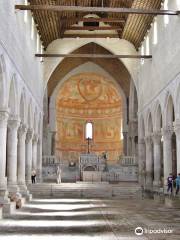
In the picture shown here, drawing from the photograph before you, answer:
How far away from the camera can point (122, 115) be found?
47.8m

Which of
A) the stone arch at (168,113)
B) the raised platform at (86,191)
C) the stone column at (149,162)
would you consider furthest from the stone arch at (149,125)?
the stone arch at (168,113)

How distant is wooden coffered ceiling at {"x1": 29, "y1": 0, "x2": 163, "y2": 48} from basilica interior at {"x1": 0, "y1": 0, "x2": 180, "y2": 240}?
9 cm

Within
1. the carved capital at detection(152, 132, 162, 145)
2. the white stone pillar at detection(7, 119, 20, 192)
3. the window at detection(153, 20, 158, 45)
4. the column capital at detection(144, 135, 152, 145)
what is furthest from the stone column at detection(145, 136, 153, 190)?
the white stone pillar at detection(7, 119, 20, 192)

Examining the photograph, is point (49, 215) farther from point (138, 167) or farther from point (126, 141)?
point (126, 141)

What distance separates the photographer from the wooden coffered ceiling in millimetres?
28672

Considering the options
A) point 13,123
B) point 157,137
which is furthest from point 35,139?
point 13,123

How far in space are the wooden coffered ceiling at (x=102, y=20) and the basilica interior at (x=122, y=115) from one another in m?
0.09

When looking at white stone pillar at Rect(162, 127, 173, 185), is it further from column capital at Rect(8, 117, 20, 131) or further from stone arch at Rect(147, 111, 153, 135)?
column capital at Rect(8, 117, 20, 131)

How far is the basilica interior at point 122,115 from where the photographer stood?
1498 cm

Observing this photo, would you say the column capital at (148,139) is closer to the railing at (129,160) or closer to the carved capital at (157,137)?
the carved capital at (157,137)

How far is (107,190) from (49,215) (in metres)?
13.3

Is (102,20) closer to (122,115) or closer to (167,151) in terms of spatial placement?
(167,151)

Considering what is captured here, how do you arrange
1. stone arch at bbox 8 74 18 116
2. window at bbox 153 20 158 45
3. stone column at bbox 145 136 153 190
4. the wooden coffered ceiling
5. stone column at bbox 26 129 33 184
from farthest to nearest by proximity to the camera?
1. stone column at bbox 145 136 153 190
2. stone column at bbox 26 129 33 184
3. window at bbox 153 20 158 45
4. the wooden coffered ceiling
5. stone arch at bbox 8 74 18 116

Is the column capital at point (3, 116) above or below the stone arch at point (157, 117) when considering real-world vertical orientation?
below
